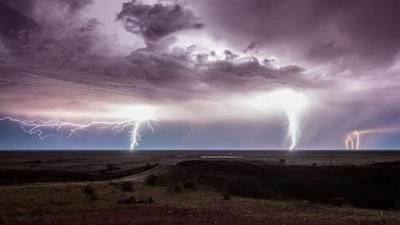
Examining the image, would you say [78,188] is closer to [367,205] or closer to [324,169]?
[367,205]

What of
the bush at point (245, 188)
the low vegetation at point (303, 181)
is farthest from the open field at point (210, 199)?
→ the low vegetation at point (303, 181)

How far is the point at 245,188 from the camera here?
50.2 metres

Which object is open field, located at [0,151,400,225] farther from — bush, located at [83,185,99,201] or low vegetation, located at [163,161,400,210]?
low vegetation, located at [163,161,400,210]

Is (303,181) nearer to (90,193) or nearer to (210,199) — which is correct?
(210,199)

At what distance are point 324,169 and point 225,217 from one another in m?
46.1

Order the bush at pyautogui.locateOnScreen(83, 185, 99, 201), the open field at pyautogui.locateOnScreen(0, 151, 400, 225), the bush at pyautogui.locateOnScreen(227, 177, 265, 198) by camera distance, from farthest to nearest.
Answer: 1. the bush at pyautogui.locateOnScreen(227, 177, 265, 198)
2. the bush at pyautogui.locateOnScreen(83, 185, 99, 201)
3. the open field at pyautogui.locateOnScreen(0, 151, 400, 225)

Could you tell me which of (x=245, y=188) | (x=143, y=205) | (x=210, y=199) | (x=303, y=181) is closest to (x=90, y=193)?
(x=143, y=205)

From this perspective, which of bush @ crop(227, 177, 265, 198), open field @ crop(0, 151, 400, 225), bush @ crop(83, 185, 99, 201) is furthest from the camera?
bush @ crop(227, 177, 265, 198)

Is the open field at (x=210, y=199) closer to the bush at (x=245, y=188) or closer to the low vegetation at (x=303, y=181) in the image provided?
the bush at (x=245, y=188)

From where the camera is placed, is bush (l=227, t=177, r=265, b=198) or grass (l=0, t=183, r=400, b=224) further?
bush (l=227, t=177, r=265, b=198)

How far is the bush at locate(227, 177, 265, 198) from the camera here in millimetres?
49438

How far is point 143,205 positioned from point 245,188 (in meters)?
18.9

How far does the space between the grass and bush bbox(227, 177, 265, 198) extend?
21.8 feet

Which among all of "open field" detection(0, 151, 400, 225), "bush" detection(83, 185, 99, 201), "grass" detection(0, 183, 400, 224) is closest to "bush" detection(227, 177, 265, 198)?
"open field" detection(0, 151, 400, 225)
